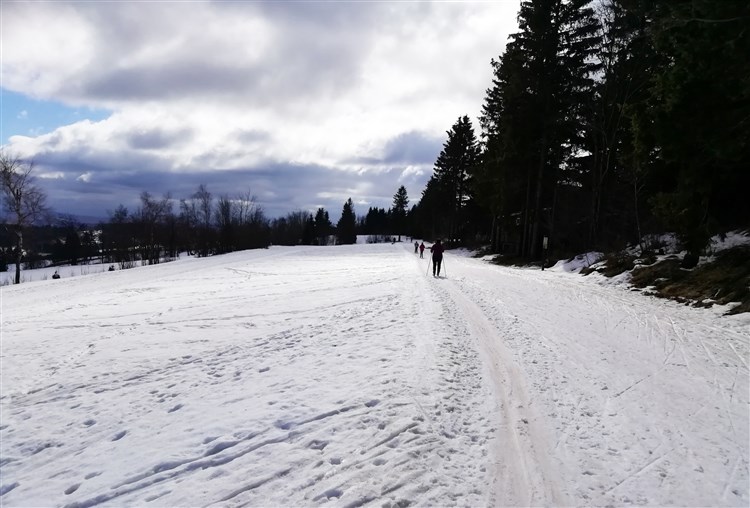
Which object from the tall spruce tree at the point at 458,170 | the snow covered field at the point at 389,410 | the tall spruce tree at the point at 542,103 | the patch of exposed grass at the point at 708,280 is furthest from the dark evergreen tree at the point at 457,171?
the snow covered field at the point at 389,410

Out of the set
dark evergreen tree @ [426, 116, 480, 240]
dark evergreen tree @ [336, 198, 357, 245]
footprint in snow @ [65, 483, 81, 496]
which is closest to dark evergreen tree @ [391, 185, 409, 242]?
dark evergreen tree @ [336, 198, 357, 245]

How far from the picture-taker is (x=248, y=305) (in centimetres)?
1438

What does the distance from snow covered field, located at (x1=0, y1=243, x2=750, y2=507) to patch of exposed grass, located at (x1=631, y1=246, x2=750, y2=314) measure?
809mm

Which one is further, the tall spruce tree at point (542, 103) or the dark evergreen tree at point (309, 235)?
the dark evergreen tree at point (309, 235)

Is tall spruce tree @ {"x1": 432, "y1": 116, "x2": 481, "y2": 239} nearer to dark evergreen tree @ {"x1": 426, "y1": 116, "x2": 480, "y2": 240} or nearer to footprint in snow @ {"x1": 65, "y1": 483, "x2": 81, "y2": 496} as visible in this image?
dark evergreen tree @ {"x1": 426, "y1": 116, "x2": 480, "y2": 240}

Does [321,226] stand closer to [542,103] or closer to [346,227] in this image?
[346,227]

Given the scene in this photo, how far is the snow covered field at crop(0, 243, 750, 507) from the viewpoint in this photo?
4043 mm

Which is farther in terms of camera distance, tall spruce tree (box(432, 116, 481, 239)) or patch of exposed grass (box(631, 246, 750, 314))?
tall spruce tree (box(432, 116, 481, 239))

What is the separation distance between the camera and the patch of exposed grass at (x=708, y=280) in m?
10.6

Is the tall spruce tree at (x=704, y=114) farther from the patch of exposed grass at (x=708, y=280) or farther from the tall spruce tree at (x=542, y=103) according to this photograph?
the tall spruce tree at (x=542, y=103)

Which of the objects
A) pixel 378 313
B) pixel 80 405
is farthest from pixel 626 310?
pixel 80 405

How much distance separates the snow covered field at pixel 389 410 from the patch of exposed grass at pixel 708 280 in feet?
2.65

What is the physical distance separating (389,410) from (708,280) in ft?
38.4

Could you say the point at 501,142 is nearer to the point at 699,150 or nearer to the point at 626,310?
the point at 699,150
